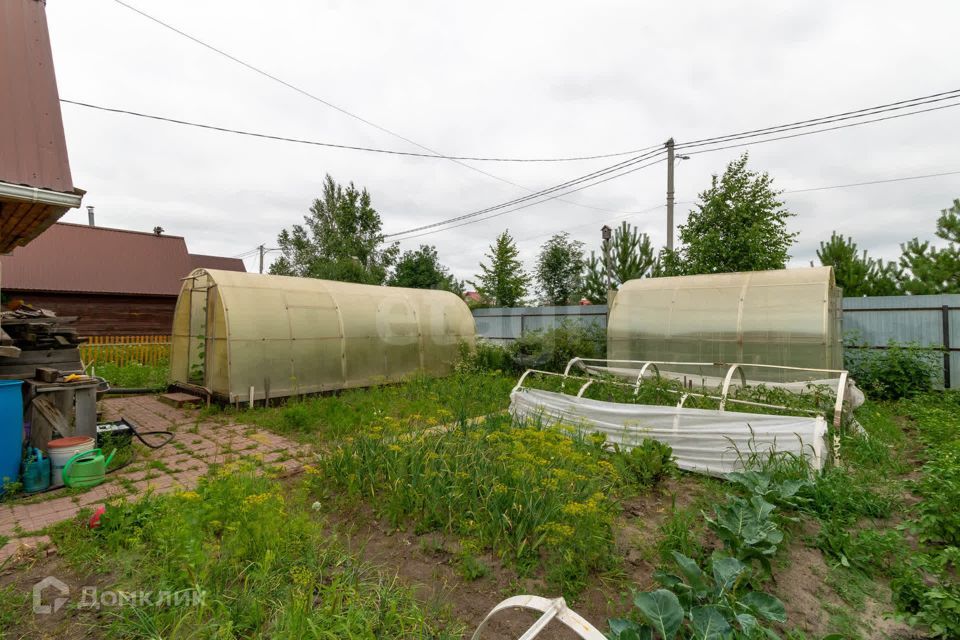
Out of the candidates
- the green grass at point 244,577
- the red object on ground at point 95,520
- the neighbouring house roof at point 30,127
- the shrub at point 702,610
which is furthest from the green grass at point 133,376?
the shrub at point 702,610

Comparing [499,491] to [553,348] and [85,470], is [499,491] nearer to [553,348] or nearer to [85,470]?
[85,470]

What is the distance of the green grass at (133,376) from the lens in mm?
9977

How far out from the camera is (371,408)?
710cm

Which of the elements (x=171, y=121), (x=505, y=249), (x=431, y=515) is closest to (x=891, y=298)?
(x=431, y=515)

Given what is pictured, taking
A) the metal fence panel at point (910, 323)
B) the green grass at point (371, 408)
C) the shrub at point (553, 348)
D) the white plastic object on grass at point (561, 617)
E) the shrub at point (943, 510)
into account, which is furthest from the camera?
the shrub at point (553, 348)

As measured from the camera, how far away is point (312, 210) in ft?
92.0

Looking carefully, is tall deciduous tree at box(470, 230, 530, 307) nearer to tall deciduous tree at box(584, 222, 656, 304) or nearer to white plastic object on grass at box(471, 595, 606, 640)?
tall deciduous tree at box(584, 222, 656, 304)

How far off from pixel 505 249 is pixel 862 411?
15321 mm

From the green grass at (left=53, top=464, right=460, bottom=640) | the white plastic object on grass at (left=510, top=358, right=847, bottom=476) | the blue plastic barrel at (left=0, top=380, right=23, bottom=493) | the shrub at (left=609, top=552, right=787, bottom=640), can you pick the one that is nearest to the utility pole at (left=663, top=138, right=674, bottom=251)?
the white plastic object on grass at (left=510, top=358, right=847, bottom=476)

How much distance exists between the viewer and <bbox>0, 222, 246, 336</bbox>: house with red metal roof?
15172 mm

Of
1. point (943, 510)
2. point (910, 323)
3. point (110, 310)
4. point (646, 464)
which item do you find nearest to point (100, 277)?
point (110, 310)

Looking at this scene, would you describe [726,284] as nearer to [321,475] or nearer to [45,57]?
[321,475]

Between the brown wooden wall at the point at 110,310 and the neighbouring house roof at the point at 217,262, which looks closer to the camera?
the brown wooden wall at the point at 110,310

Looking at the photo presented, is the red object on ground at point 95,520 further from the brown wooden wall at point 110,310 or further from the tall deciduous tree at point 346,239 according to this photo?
the tall deciduous tree at point 346,239
